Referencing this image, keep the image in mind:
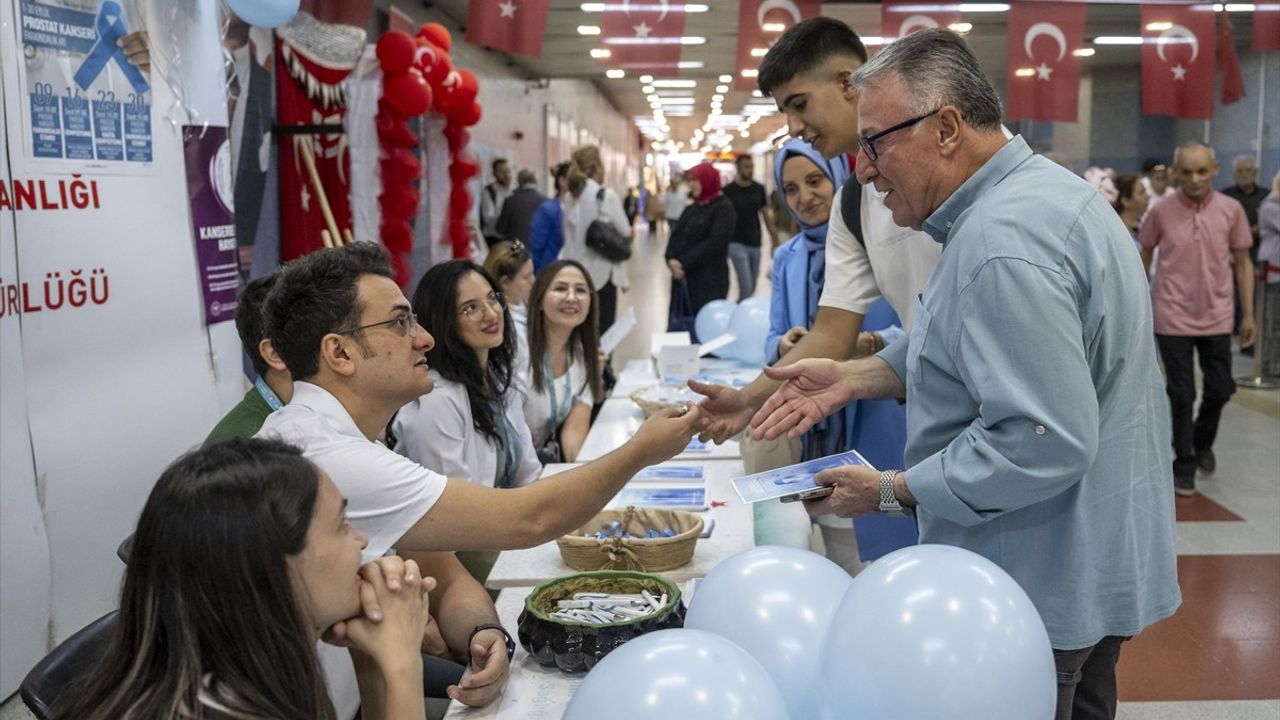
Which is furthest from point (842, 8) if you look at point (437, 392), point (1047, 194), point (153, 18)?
point (1047, 194)

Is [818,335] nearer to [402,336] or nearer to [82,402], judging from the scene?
[402,336]

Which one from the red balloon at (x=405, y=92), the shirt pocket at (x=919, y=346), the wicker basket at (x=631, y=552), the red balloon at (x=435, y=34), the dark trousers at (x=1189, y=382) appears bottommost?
the dark trousers at (x=1189, y=382)

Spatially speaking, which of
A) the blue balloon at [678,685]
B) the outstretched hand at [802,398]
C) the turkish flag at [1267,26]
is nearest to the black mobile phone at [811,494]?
the outstretched hand at [802,398]

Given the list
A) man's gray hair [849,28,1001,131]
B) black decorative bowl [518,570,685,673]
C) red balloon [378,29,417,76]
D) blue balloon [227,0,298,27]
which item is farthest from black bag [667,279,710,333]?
man's gray hair [849,28,1001,131]

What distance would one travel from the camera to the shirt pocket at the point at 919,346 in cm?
174

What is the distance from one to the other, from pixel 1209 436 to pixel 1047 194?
5118 mm

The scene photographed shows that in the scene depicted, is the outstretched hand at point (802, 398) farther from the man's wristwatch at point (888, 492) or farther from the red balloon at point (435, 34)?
the red balloon at point (435, 34)

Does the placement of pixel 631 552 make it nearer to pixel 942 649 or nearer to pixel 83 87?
pixel 942 649

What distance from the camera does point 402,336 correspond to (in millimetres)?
2082

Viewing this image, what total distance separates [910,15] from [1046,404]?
820 cm

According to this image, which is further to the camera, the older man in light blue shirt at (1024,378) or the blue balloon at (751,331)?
the blue balloon at (751,331)

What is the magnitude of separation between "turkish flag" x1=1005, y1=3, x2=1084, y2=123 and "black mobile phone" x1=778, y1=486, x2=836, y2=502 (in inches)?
317

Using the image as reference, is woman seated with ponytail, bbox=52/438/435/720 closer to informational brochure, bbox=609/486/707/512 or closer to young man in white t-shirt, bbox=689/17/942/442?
young man in white t-shirt, bbox=689/17/942/442

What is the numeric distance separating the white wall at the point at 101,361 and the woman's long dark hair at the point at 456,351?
1107 millimetres
